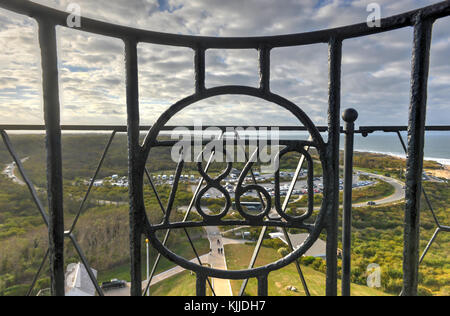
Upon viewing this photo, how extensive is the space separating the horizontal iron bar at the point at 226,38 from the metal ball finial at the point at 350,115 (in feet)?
1.75

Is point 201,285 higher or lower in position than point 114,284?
higher

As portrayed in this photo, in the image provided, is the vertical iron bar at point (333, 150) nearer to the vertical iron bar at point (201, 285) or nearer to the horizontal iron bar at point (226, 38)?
the horizontal iron bar at point (226, 38)

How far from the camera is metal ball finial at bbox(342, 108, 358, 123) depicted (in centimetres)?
155

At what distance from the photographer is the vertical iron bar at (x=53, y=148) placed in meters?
0.94

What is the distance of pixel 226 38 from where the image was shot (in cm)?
122

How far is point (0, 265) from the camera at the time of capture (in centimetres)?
789

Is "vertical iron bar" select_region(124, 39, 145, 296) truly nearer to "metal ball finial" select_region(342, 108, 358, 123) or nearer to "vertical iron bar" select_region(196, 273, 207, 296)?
"vertical iron bar" select_region(196, 273, 207, 296)

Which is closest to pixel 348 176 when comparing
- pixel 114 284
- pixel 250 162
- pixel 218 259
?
pixel 250 162

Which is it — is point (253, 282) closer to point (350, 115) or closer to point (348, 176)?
point (348, 176)

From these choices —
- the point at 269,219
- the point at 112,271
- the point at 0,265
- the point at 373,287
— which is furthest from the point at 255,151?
the point at 373,287

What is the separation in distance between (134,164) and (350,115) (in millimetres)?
1377

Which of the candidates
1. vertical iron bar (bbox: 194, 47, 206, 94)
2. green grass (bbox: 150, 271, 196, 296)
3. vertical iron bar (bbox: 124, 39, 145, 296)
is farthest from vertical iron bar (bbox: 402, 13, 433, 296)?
green grass (bbox: 150, 271, 196, 296)

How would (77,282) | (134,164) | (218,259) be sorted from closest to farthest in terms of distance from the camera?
(134,164)
(77,282)
(218,259)

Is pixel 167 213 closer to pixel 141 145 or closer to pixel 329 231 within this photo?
pixel 141 145
